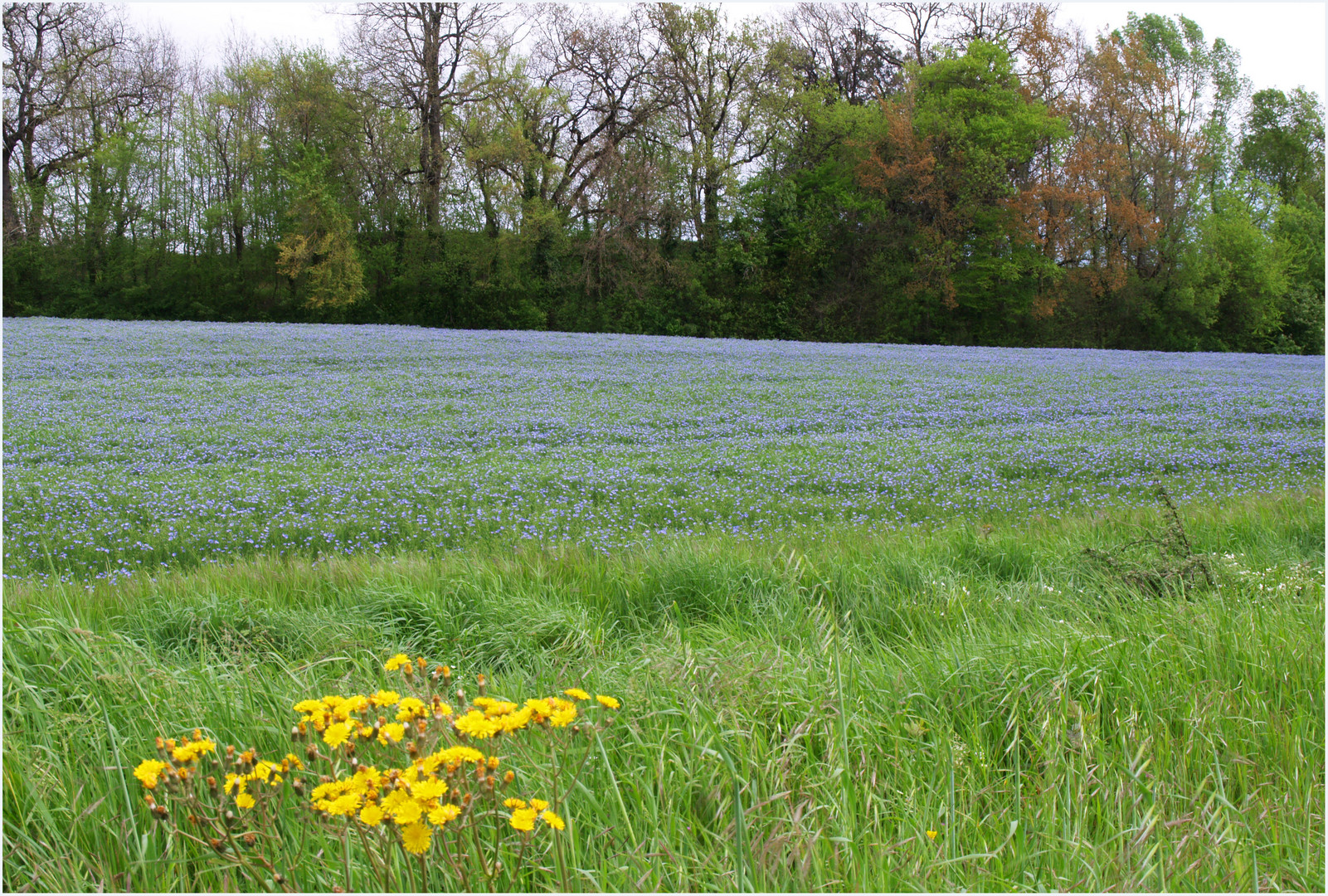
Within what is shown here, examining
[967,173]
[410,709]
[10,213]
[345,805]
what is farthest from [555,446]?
[10,213]

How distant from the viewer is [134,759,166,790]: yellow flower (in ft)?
5.78

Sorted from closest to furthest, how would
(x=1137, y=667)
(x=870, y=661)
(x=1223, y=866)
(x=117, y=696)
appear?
(x=1223, y=866)
(x=117, y=696)
(x=1137, y=667)
(x=870, y=661)

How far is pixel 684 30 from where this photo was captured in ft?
117

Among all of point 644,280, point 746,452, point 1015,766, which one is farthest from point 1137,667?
point 644,280

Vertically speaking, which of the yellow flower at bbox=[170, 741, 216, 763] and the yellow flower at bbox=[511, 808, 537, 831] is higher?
the yellow flower at bbox=[170, 741, 216, 763]

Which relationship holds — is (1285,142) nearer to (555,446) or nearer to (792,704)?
→ (555,446)

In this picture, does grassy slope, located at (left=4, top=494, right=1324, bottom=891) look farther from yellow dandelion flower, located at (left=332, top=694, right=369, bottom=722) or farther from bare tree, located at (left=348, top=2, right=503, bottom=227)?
bare tree, located at (left=348, top=2, right=503, bottom=227)

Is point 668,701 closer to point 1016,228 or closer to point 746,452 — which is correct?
point 746,452

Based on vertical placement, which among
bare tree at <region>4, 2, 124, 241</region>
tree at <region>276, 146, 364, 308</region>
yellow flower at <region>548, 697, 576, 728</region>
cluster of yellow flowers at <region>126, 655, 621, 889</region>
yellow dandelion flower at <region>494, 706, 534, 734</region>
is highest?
bare tree at <region>4, 2, 124, 241</region>

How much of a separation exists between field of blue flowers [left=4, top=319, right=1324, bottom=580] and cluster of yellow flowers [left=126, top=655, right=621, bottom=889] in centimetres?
369

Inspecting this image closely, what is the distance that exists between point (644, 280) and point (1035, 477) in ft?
93.4

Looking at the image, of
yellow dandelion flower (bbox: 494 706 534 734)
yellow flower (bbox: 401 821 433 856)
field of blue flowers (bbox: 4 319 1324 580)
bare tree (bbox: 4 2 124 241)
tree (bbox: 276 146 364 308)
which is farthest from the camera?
tree (bbox: 276 146 364 308)

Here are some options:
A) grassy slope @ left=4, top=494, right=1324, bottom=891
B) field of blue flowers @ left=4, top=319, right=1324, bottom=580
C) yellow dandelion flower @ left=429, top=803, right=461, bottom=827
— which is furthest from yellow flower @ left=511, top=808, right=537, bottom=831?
field of blue flowers @ left=4, top=319, right=1324, bottom=580

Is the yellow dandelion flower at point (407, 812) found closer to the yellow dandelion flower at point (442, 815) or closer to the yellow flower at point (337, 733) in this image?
the yellow dandelion flower at point (442, 815)
